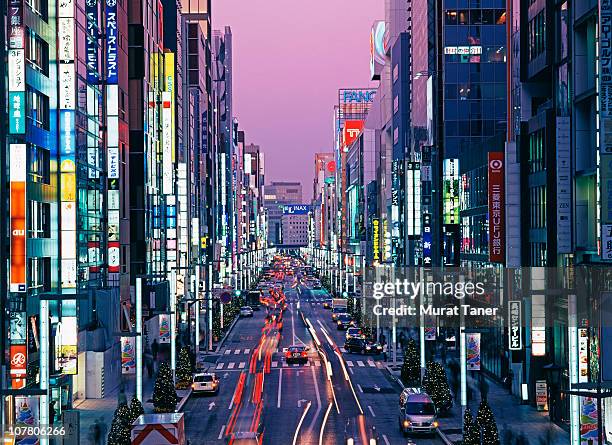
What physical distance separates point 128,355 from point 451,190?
38.5m

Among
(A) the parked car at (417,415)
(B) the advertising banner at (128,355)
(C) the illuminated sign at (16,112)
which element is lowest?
(A) the parked car at (417,415)

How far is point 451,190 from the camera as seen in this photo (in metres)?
85.0

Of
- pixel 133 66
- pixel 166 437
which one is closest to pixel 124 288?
pixel 133 66

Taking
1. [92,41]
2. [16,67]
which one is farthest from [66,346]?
[92,41]

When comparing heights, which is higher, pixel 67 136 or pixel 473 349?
pixel 67 136

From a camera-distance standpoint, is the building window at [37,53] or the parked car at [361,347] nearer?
the building window at [37,53]

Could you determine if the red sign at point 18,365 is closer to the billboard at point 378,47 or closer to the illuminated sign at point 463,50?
the illuminated sign at point 463,50

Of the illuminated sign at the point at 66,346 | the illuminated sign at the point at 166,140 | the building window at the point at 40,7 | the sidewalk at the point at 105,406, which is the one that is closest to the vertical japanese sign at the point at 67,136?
the building window at the point at 40,7

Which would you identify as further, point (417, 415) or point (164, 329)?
point (164, 329)

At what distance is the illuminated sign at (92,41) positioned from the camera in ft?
201

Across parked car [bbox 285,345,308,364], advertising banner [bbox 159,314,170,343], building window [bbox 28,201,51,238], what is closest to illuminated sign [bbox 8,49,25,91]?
building window [bbox 28,201,51,238]

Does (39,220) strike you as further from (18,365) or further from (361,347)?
(361,347)

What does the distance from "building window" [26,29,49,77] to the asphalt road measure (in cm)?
1690

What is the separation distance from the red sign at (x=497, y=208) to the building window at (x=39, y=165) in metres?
22.9
